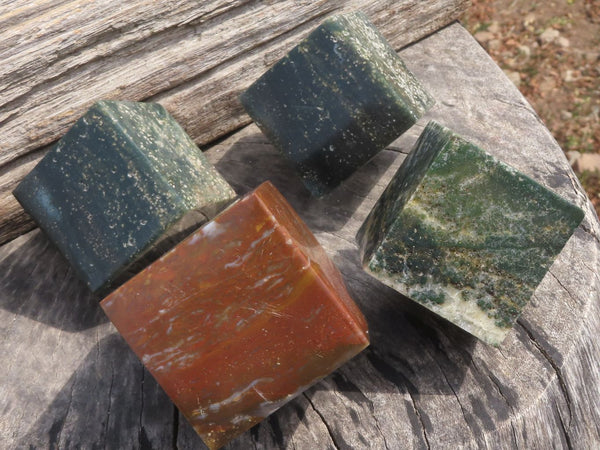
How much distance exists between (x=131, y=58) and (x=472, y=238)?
1.18 metres

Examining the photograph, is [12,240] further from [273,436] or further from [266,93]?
[273,436]

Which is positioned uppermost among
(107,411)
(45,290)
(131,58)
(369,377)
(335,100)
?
(131,58)

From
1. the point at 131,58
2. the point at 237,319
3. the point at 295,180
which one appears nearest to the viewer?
the point at 237,319

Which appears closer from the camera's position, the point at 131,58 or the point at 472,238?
the point at 472,238

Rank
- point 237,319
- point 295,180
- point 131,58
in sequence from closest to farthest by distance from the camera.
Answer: point 237,319
point 131,58
point 295,180

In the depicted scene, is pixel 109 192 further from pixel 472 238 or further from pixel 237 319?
pixel 472 238

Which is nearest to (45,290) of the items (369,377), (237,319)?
(237,319)

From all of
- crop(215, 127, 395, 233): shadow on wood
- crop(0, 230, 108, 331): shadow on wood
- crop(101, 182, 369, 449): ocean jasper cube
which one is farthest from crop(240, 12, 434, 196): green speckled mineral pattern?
crop(0, 230, 108, 331): shadow on wood

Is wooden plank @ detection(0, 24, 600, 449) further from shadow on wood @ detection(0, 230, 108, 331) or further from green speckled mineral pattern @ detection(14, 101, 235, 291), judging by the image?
green speckled mineral pattern @ detection(14, 101, 235, 291)

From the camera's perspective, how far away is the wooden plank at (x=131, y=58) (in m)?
1.65

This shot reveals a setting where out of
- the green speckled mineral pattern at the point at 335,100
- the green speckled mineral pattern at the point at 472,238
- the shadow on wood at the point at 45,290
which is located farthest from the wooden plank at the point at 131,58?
the green speckled mineral pattern at the point at 472,238

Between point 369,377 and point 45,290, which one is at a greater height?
point 45,290

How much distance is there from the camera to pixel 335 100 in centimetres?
167

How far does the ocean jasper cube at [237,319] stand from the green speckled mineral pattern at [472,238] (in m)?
0.19
